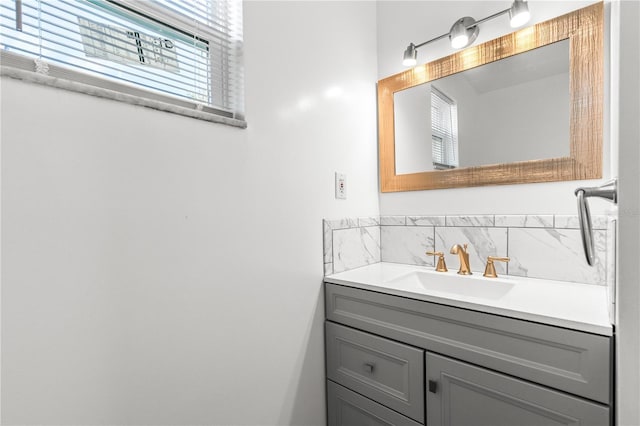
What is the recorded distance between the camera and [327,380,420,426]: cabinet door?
44.5 inches

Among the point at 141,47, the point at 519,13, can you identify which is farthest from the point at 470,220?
the point at 141,47

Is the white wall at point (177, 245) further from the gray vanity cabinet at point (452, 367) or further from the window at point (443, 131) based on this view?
the window at point (443, 131)

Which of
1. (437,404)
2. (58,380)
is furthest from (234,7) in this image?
(437,404)

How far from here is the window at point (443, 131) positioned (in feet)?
4.68

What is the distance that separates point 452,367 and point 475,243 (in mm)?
601

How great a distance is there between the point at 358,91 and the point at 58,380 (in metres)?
1.55

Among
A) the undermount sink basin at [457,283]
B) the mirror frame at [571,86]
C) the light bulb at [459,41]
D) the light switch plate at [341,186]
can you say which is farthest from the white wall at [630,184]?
the light switch plate at [341,186]

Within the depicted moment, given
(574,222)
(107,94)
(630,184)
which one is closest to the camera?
(630,184)

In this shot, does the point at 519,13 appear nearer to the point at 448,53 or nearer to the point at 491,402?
the point at 448,53

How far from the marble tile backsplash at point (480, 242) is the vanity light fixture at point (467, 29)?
2.53 feet

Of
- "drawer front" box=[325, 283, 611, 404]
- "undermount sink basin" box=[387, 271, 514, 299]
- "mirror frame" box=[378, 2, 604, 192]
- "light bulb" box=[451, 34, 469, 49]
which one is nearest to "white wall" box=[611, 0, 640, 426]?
"drawer front" box=[325, 283, 611, 404]

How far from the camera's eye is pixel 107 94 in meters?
0.73

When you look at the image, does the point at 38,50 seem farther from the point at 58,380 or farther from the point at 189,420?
the point at 189,420

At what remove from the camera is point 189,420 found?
0.89 metres
